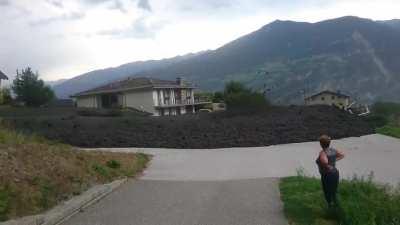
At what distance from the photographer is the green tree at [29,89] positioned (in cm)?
5828

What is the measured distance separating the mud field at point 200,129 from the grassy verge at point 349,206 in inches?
643

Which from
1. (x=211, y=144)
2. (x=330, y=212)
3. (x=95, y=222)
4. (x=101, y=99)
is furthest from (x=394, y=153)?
(x=101, y=99)

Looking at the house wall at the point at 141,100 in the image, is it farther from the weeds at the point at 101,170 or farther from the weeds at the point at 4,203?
the weeds at the point at 4,203

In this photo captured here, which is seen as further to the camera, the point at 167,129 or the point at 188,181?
the point at 167,129

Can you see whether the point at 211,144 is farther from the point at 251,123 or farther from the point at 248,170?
A: the point at 248,170

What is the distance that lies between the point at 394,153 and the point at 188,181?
10.5 metres

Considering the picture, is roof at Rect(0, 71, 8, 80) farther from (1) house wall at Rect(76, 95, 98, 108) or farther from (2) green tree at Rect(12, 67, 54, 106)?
(1) house wall at Rect(76, 95, 98, 108)

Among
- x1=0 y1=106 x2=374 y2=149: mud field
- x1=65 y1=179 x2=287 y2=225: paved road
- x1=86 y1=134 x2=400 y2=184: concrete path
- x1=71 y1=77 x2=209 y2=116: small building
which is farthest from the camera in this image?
x1=71 y1=77 x2=209 y2=116: small building

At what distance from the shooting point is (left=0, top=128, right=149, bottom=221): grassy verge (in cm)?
959

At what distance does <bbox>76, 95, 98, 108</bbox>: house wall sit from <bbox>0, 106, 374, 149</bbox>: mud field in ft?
126

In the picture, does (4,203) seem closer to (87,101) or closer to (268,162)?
(268,162)

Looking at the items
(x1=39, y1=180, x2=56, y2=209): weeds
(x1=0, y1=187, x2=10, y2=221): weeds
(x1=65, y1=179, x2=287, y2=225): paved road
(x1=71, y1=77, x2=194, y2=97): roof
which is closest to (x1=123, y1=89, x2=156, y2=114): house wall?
(x1=71, y1=77, x2=194, y2=97): roof

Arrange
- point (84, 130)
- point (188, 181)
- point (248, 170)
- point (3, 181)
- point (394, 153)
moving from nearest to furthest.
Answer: point (3, 181) < point (188, 181) < point (248, 170) < point (394, 153) < point (84, 130)

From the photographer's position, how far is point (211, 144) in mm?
27469
